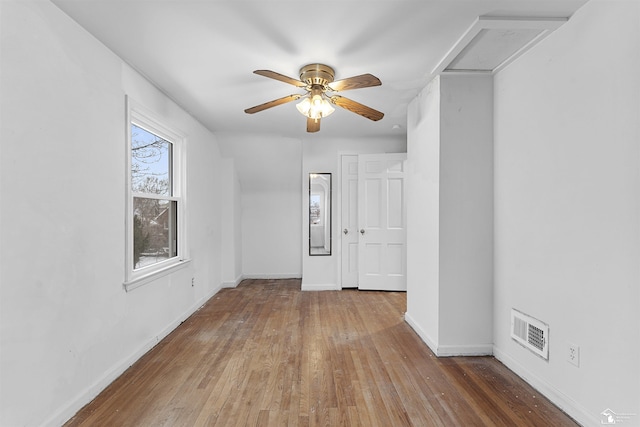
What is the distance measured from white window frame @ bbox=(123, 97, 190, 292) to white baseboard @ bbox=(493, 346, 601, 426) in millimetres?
2949

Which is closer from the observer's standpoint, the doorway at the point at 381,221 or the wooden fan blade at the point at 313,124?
the wooden fan blade at the point at 313,124

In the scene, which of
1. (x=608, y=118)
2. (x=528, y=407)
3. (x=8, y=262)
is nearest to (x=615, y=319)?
(x=528, y=407)

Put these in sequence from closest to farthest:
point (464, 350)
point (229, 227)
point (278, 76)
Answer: point (278, 76) → point (464, 350) → point (229, 227)

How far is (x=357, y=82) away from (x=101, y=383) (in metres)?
2.64

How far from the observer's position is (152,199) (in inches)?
127

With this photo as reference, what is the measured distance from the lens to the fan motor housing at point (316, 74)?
8.29 ft

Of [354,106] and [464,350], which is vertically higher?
[354,106]

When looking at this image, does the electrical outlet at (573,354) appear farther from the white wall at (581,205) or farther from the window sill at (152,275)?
the window sill at (152,275)

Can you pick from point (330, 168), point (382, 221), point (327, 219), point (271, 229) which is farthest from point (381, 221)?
point (271, 229)

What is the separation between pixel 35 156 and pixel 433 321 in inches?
118

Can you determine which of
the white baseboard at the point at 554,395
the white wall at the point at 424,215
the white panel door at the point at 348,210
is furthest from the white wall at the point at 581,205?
the white panel door at the point at 348,210

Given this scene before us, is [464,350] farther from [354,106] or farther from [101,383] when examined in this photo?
[101,383]

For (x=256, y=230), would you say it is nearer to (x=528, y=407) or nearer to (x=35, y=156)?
(x=35, y=156)

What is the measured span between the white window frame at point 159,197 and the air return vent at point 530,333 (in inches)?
115
